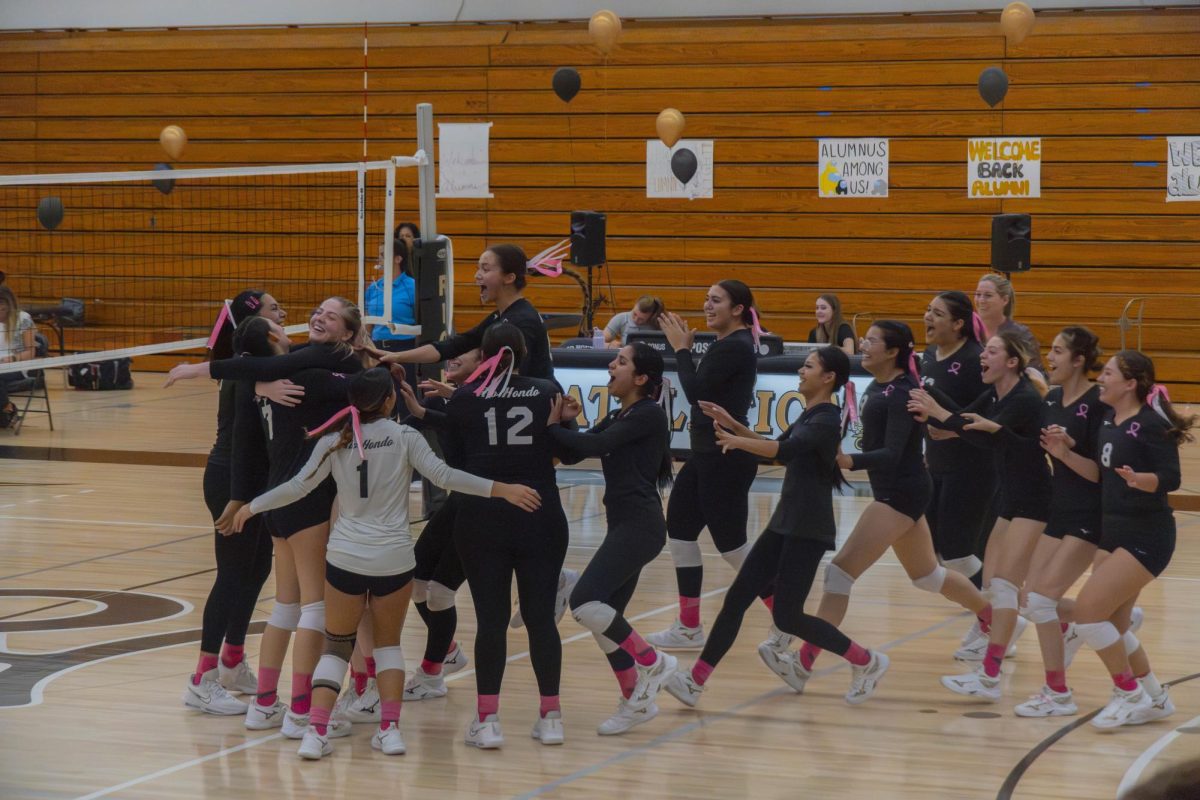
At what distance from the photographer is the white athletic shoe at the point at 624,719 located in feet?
18.0

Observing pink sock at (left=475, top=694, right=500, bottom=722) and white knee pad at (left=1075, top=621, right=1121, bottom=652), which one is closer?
pink sock at (left=475, top=694, right=500, bottom=722)

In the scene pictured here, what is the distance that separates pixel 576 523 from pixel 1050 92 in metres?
8.80

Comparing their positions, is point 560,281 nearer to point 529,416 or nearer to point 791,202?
point 791,202

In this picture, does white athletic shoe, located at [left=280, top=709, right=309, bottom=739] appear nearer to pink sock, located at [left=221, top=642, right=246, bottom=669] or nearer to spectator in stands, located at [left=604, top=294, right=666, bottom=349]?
pink sock, located at [left=221, top=642, right=246, bottom=669]

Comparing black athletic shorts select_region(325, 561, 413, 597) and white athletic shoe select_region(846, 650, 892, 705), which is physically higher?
black athletic shorts select_region(325, 561, 413, 597)

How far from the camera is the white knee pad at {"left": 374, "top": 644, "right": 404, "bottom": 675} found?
525 centimetres

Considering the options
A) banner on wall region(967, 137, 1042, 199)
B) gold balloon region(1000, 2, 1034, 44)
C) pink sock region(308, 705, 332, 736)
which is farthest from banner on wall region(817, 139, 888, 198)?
pink sock region(308, 705, 332, 736)

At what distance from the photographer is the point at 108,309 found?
61.4 feet

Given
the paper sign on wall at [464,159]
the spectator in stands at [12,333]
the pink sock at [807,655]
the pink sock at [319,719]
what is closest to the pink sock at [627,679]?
the pink sock at [807,655]

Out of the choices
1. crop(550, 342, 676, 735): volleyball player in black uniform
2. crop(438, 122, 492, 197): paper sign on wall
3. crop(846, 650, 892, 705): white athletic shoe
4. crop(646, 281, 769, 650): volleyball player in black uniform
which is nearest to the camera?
crop(550, 342, 676, 735): volleyball player in black uniform

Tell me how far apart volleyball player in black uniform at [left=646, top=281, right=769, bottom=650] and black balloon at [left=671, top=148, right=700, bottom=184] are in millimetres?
10249

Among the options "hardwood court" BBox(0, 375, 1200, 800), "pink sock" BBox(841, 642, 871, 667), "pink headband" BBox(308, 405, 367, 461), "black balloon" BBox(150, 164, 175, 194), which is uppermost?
"black balloon" BBox(150, 164, 175, 194)

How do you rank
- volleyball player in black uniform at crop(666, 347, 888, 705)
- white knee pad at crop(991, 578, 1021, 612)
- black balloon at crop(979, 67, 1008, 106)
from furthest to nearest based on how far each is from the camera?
1. black balloon at crop(979, 67, 1008, 106)
2. white knee pad at crop(991, 578, 1021, 612)
3. volleyball player in black uniform at crop(666, 347, 888, 705)

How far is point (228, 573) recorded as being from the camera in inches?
229
